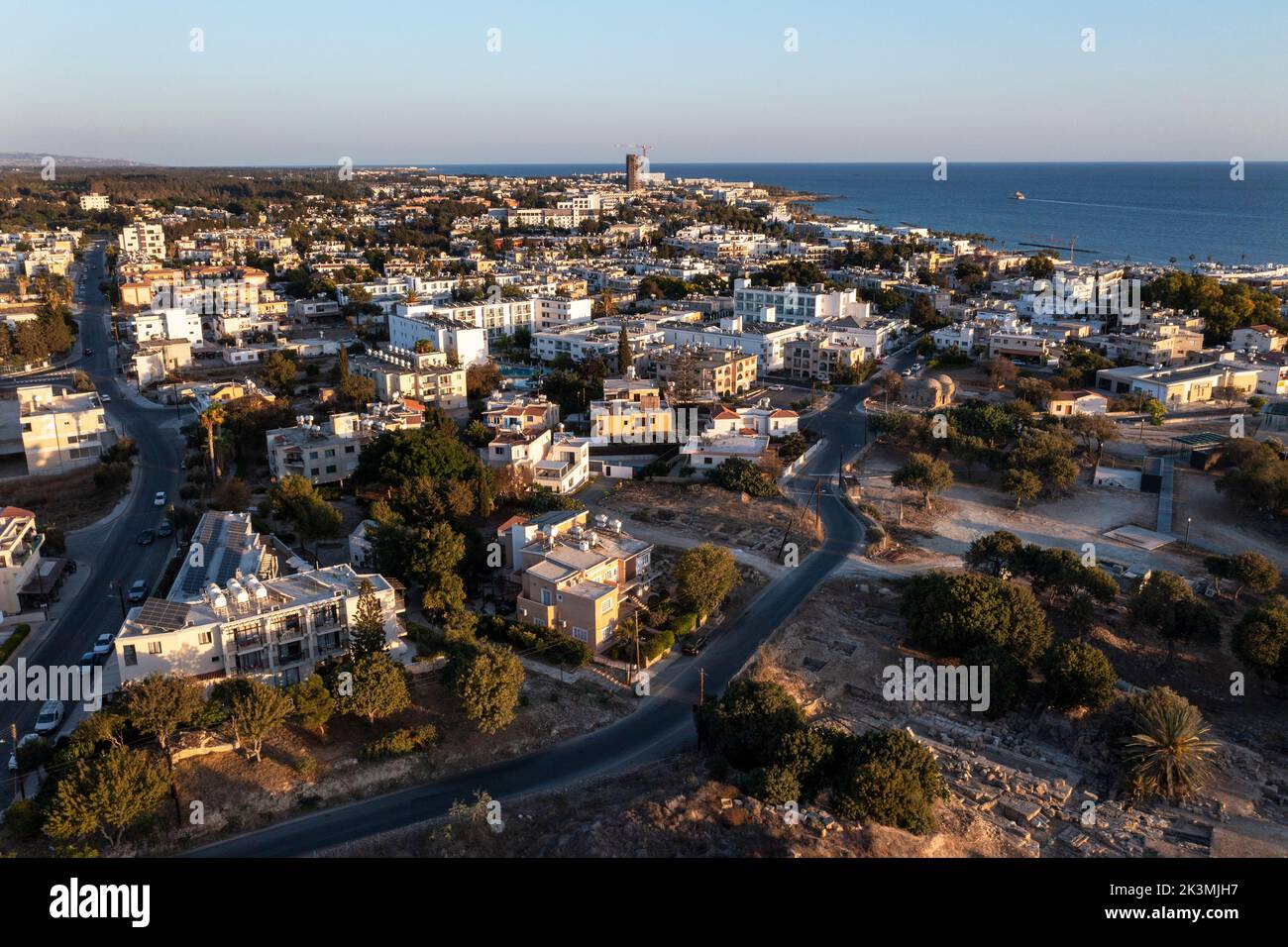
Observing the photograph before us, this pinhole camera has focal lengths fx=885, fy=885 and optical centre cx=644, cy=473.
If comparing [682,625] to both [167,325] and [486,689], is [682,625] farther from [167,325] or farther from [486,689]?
[167,325]

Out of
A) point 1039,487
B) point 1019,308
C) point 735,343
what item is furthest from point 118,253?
point 1039,487

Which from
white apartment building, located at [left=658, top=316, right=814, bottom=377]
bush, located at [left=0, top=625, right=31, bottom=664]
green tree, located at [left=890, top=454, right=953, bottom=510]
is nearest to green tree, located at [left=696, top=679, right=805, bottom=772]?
green tree, located at [left=890, top=454, right=953, bottom=510]

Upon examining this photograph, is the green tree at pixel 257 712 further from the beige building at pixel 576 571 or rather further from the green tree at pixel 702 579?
the green tree at pixel 702 579

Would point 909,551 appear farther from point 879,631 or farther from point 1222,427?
point 1222,427

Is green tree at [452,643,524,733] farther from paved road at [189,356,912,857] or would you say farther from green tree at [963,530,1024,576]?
green tree at [963,530,1024,576]

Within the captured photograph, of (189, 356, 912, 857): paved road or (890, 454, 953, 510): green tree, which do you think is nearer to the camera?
(189, 356, 912, 857): paved road

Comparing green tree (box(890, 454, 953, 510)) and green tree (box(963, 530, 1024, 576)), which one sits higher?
green tree (box(890, 454, 953, 510))
